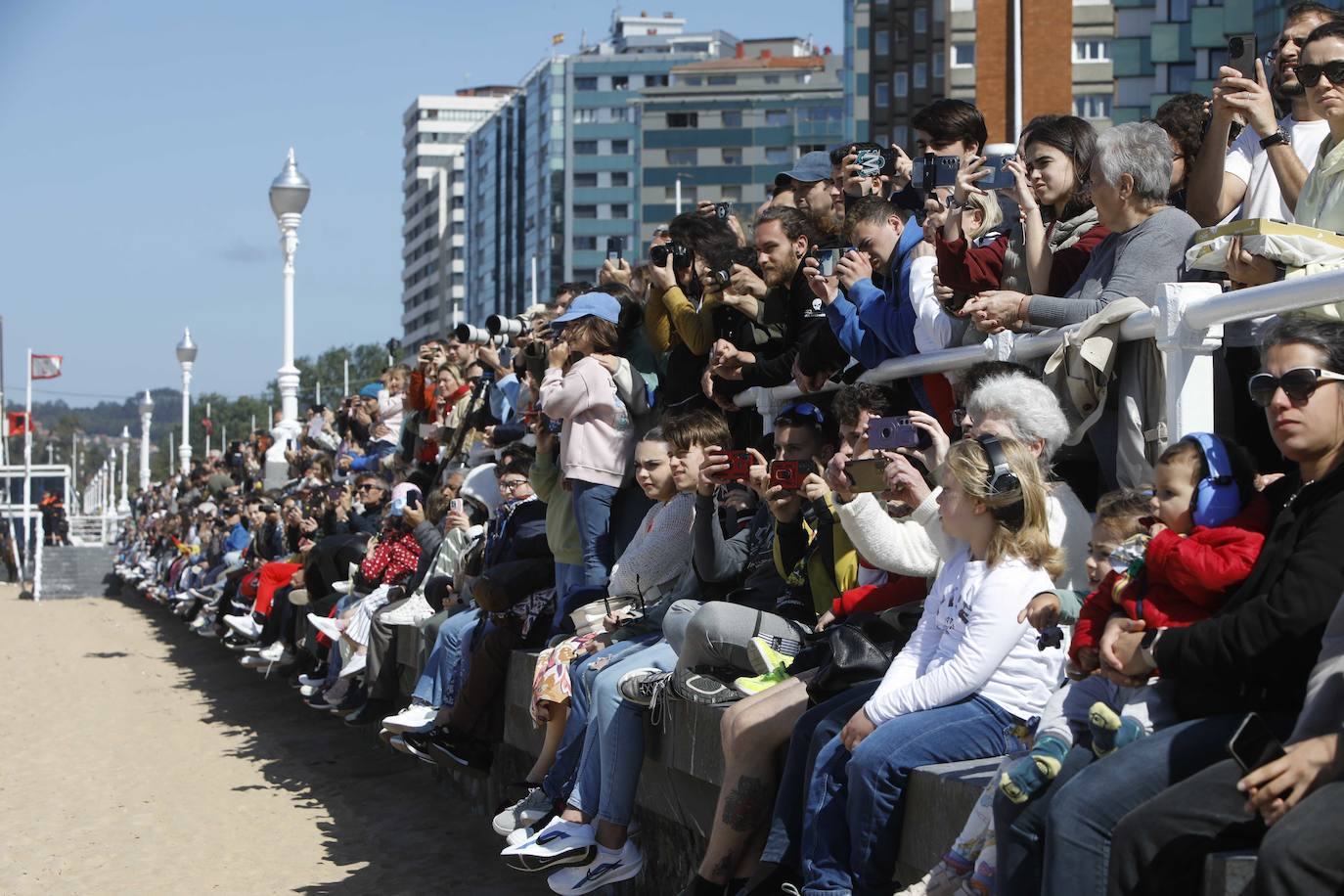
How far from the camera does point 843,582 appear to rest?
6.05m

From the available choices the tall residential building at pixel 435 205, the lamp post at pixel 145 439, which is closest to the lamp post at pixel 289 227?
the lamp post at pixel 145 439

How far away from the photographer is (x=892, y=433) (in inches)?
226

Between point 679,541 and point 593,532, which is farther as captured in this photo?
point 593,532

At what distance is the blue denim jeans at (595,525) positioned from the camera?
8672mm

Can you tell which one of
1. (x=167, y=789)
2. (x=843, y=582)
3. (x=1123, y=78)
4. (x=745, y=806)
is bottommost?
(x=167, y=789)

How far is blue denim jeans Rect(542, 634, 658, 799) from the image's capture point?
287 inches

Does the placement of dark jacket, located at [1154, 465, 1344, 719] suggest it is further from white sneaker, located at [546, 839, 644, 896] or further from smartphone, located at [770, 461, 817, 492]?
white sneaker, located at [546, 839, 644, 896]

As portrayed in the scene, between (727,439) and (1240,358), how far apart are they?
2.92m

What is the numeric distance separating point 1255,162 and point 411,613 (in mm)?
7352

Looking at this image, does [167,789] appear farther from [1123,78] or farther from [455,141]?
[455,141]

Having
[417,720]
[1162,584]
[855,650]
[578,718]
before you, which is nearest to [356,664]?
[417,720]

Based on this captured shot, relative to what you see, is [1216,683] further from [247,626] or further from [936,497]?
[247,626]

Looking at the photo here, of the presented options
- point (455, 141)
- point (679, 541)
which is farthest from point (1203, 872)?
point (455, 141)

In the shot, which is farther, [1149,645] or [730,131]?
[730,131]
